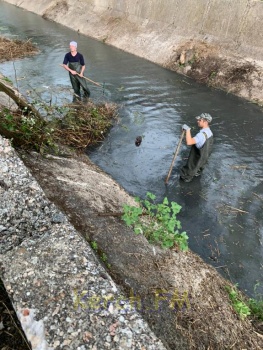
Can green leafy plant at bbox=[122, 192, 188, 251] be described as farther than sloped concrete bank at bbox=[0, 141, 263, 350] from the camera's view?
Yes

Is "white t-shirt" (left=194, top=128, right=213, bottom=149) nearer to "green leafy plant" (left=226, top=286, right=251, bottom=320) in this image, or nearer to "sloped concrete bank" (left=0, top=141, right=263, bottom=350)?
"sloped concrete bank" (left=0, top=141, right=263, bottom=350)

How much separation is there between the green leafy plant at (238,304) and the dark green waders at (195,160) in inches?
126

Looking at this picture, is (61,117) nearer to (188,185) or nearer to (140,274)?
(188,185)

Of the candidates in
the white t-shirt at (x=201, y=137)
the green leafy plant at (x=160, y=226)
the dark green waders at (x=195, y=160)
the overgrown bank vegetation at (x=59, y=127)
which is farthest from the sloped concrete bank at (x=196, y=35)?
the green leafy plant at (x=160, y=226)

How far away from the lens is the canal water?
6074mm

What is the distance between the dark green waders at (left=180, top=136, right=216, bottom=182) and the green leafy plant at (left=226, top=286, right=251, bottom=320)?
3.19m

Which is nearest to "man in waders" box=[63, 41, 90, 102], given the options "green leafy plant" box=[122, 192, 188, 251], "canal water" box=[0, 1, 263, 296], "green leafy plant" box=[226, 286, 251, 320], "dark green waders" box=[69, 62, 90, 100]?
"dark green waders" box=[69, 62, 90, 100]

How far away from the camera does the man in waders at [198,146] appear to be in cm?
655

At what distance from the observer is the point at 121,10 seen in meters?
18.7

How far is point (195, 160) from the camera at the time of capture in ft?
23.3

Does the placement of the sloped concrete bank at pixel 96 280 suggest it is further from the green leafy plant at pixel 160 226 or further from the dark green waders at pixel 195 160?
the dark green waders at pixel 195 160

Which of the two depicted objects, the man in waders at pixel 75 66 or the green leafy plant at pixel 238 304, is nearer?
the green leafy plant at pixel 238 304

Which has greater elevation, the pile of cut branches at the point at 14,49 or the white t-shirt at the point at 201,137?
the white t-shirt at the point at 201,137

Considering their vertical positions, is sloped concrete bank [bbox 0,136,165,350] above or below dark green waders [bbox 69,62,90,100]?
above
